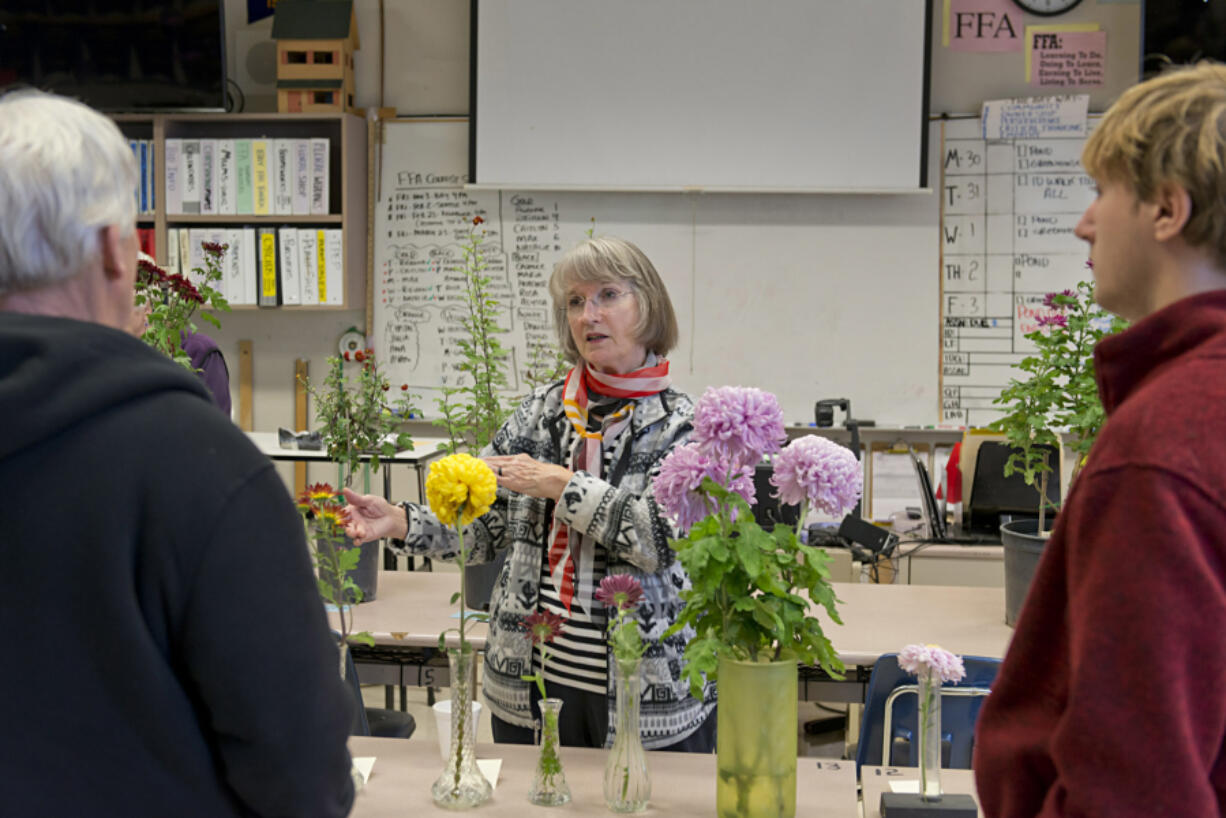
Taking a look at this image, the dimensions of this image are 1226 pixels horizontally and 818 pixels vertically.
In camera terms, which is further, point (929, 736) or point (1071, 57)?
point (1071, 57)

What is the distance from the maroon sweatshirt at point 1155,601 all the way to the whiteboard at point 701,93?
4.02 metres

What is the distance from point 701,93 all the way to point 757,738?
3.77 metres

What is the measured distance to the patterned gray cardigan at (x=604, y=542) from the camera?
176 cm

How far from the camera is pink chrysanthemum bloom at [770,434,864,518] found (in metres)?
1.35

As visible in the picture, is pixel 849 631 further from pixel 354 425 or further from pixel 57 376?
pixel 57 376

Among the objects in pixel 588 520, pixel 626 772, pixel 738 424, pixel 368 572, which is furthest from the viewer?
pixel 368 572

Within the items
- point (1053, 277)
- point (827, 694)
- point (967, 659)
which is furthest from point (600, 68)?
point (967, 659)

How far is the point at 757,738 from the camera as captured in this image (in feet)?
4.50

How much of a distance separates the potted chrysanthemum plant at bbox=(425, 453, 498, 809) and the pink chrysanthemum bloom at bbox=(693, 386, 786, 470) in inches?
10.9

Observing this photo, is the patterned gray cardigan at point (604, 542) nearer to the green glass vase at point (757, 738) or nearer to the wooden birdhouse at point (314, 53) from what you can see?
the green glass vase at point (757, 738)

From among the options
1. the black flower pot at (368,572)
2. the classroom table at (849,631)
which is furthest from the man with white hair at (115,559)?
the black flower pot at (368,572)

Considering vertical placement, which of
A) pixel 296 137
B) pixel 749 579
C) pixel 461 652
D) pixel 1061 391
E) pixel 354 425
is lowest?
pixel 461 652

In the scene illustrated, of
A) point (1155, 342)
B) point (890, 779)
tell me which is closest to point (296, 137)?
point (890, 779)

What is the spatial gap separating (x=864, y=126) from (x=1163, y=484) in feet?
13.6
